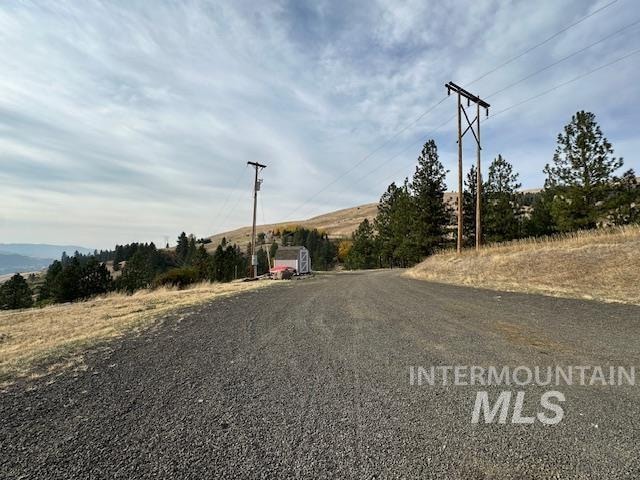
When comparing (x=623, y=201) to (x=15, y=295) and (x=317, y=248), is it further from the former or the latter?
(x=15, y=295)

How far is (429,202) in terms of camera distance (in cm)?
4153

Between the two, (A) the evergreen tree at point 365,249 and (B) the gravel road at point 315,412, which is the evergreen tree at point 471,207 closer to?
(A) the evergreen tree at point 365,249

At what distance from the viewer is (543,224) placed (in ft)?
142

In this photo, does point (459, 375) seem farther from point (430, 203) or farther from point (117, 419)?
point (430, 203)

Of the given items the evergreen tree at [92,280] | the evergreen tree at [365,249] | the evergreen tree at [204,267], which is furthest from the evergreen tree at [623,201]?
the evergreen tree at [92,280]

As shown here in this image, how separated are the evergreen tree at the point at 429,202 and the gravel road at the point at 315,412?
117 feet

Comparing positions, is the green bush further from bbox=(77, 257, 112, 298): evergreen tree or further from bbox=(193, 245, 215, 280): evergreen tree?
bbox=(77, 257, 112, 298): evergreen tree

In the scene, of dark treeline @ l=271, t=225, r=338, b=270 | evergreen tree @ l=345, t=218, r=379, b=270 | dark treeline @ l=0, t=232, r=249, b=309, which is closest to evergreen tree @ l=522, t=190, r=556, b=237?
evergreen tree @ l=345, t=218, r=379, b=270

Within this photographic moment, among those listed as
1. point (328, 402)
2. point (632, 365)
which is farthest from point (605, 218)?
point (328, 402)

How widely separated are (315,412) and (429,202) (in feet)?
134

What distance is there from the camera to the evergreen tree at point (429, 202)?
41469mm

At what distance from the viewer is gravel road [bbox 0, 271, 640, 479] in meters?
2.69

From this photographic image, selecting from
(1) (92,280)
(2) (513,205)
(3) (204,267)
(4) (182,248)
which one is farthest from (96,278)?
(2) (513,205)

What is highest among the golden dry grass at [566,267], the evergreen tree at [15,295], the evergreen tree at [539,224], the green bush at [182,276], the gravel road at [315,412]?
the evergreen tree at [539,224]
